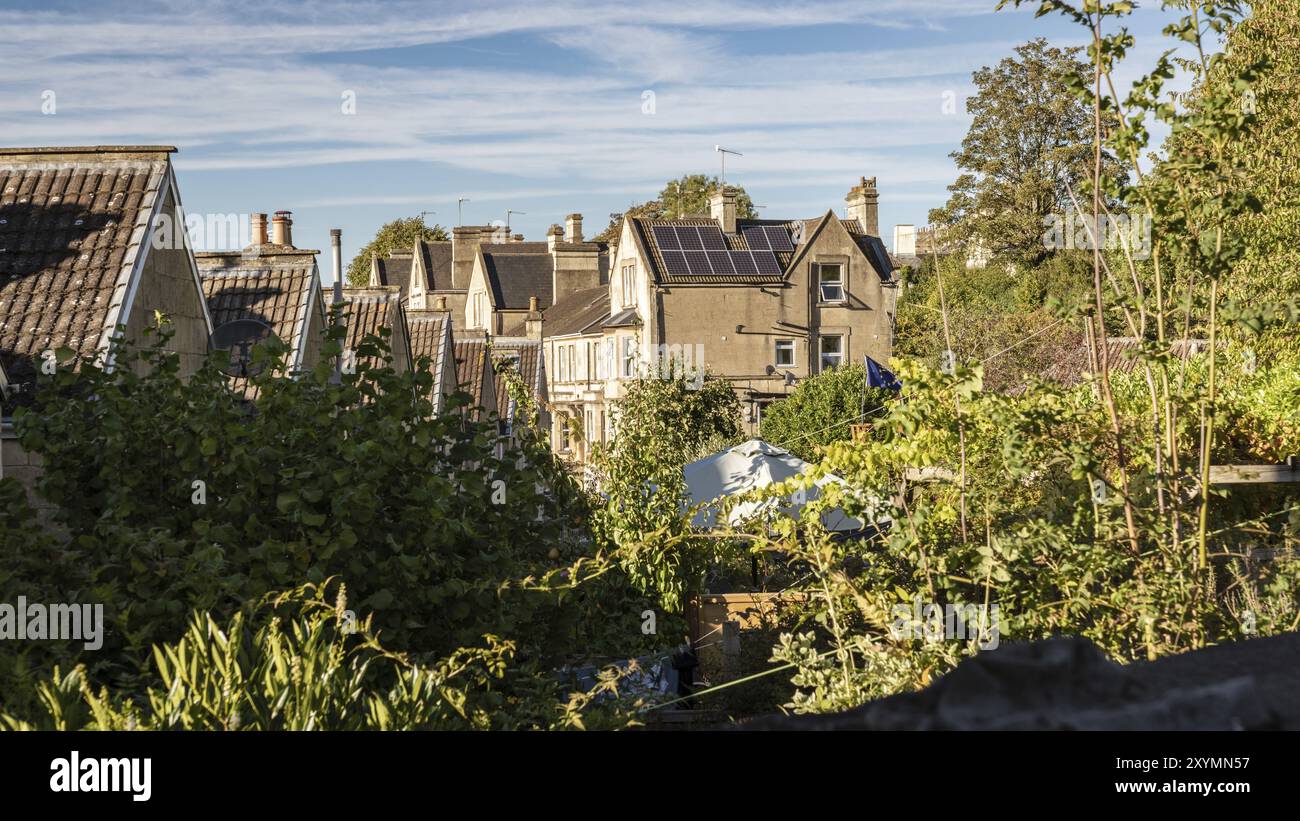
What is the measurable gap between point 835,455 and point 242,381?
11.7m

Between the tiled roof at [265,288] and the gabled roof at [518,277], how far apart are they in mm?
46174

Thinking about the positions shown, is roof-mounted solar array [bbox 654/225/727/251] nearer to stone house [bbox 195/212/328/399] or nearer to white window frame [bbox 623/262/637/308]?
white window frame [bbox 623/262/637/308]

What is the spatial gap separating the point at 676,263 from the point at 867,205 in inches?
366

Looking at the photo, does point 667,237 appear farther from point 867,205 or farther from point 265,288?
point 265,288

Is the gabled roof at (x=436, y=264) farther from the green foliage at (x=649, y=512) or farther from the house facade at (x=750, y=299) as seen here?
the green foliage at (x=649, y=512)

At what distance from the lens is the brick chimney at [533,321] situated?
200 feet

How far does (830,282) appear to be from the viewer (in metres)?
50.2

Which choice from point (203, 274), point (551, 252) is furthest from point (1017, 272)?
point (203, 274)

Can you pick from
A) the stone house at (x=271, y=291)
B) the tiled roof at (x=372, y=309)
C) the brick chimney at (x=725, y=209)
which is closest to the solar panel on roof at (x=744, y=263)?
the brick chimney at (x=725, y=209)

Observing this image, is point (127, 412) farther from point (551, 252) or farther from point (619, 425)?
point (551, 252)

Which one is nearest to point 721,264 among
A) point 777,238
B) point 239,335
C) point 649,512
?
point 777,238

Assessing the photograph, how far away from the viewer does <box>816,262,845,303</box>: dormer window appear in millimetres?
50031

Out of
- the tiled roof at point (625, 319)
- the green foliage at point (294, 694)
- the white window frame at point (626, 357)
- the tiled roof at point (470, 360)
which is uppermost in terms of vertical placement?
the tiled roof at point (625, 319)

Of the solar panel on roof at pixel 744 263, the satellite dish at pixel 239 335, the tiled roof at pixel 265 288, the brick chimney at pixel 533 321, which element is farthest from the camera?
the brick chimney at pixel 533 321
